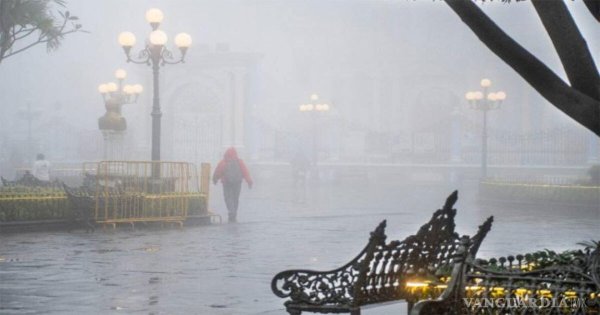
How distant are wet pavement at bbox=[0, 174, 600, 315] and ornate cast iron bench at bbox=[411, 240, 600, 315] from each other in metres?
3.82

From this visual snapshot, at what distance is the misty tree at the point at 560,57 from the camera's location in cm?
643

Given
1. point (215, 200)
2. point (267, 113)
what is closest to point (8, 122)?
point (267, 113)

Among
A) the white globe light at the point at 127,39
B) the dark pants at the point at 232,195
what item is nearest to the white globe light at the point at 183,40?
the white globe light at the point at 127,39

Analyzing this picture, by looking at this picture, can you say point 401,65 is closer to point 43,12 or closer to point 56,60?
point 56,60

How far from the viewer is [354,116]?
219 feet

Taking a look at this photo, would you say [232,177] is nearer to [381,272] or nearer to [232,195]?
[232,195]

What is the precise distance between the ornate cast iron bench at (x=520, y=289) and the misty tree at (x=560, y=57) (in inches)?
34.5

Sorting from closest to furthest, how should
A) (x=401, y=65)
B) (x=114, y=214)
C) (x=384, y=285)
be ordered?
(x=384, y=285)
(x=114, y=214)
(x=401, y=65)

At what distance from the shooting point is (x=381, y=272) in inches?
287

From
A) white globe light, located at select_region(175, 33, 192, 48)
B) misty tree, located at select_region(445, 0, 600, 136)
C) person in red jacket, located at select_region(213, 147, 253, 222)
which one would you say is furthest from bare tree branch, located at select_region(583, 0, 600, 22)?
white globe light, located at select_region(175, 33, 192, 48)

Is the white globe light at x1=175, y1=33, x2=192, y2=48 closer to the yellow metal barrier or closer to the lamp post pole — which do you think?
the yellow metal barrier

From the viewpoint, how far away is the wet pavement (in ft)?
34.4

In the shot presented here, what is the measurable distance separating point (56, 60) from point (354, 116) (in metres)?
18.9

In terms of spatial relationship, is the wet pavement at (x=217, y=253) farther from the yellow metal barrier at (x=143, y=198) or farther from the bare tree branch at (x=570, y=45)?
the bare tree branch at (x=570, y=45)
